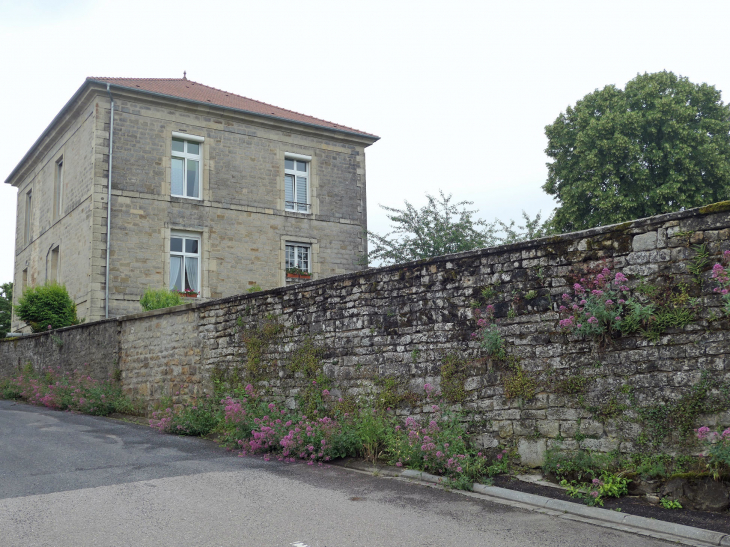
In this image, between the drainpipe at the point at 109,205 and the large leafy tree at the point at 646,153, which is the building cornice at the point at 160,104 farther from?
the large leafy tree at the point at 646,153

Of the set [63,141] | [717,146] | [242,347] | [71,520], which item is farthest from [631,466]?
[63,141]

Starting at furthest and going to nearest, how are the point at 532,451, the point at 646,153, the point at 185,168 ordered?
the point at 646,153, the point at 185,168, the point at 532,451

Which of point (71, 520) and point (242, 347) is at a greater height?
point (242, 347)

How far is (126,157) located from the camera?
745 inches

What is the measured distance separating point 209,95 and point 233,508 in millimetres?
18706

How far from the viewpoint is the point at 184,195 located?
19.8 meters

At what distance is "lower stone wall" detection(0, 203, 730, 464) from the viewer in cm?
553

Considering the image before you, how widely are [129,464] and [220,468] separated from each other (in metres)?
1.07

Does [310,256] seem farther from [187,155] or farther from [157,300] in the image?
[157,300]

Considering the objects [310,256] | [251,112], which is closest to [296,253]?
[310,256]

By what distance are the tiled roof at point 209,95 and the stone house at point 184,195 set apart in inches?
3.3

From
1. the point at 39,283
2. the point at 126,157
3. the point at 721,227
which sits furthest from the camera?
the point at 39,283

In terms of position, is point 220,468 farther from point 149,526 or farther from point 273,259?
point 273,259

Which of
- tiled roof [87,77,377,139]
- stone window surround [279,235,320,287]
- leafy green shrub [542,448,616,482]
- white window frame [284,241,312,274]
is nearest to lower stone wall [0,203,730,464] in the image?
leafy green shrub [542,448,616,482]
